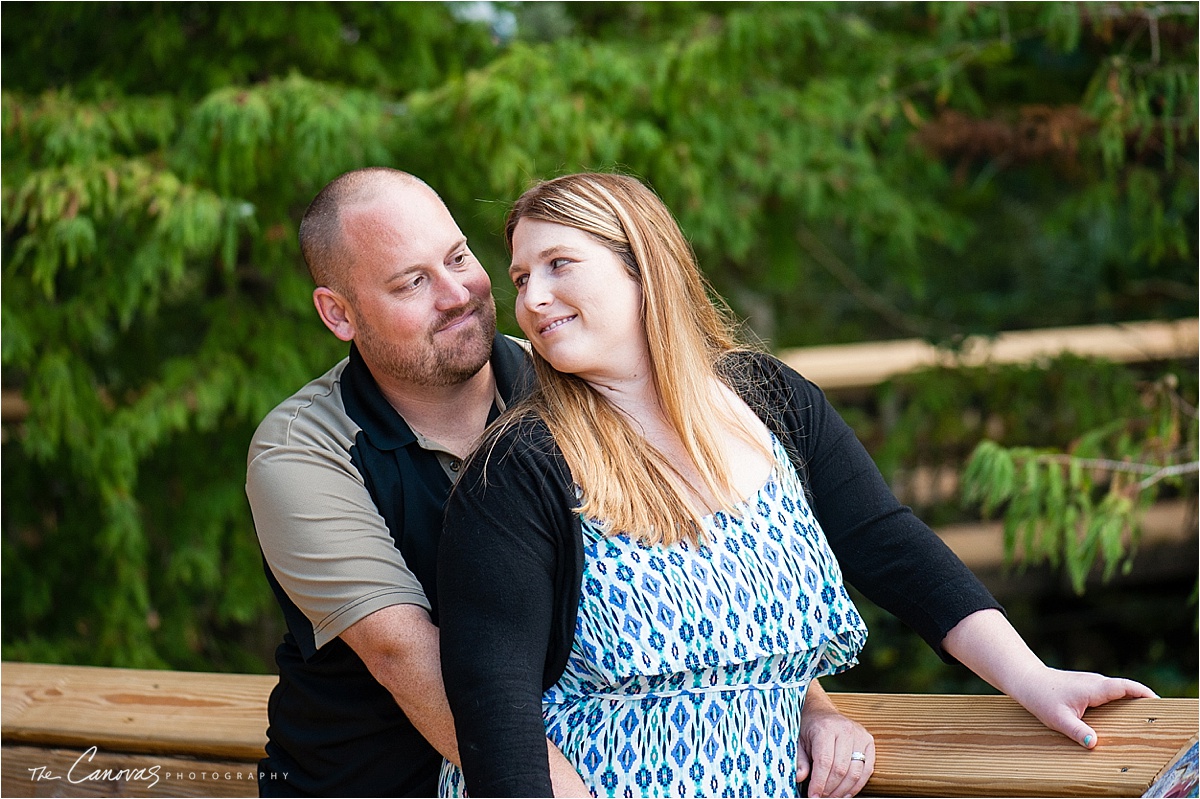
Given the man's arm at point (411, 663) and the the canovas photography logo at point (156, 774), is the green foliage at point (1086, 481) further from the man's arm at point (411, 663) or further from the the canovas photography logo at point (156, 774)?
the the canovas photography logo at point (156, 774)

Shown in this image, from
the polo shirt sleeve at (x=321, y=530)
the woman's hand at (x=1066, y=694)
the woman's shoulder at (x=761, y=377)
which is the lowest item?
the woman's hand at (x=1066, y=694)

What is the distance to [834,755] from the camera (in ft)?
5.39

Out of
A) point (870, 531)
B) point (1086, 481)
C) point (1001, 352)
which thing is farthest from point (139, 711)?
point (1001, 352)

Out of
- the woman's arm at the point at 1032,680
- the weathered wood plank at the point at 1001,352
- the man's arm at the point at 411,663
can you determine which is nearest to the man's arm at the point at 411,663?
the man's arm at the point at 411,663

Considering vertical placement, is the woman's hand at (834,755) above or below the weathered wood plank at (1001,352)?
above

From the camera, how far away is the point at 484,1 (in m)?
3.60

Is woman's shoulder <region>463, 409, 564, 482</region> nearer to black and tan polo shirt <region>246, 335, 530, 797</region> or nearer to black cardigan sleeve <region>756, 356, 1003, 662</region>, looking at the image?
Answer: black and tan polo shirt <region>246, 335, 530, 797</region>

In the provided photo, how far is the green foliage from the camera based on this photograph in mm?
2561

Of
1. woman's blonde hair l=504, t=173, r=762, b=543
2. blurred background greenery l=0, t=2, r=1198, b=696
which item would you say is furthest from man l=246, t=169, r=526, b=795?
blurred background greenery l=0, t=2, r=1198, b=696

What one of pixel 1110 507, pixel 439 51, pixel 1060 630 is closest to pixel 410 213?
pixel 1110 507

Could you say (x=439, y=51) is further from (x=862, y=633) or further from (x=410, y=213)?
(x=862, y=633)

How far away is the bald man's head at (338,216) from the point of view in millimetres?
1915

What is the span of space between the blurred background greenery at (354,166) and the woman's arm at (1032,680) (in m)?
1.46

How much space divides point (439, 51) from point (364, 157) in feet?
2.50
